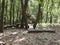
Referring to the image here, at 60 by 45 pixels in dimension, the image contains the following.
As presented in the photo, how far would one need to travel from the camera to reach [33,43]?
416 inches

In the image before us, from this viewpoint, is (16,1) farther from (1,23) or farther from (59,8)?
(1,23)

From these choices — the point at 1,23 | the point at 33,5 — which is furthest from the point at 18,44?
the point at 33,5

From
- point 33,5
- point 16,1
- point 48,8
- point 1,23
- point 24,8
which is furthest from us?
point 33,5

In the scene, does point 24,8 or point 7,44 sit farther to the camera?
point 24,8

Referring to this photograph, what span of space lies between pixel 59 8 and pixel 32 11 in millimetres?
7486

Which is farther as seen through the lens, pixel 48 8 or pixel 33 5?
pixel 33 5

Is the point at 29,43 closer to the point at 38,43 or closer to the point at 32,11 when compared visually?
the point at 38,43

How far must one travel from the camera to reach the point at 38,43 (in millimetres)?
10523

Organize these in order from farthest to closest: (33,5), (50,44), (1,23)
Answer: (33,5), (1,23), (50,44)

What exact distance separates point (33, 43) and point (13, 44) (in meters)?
Answer: 1.24

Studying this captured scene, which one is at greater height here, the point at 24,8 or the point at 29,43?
the point at 24,8

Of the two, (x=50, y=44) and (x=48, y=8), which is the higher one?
(x=48, y=8)

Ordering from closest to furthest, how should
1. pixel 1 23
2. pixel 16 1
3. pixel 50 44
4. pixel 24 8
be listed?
1. pixel 50 44
2. pixel 1 23
3. pixel 24 8
4. pixel 16 1

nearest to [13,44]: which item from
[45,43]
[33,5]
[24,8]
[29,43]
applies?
[29,43]
